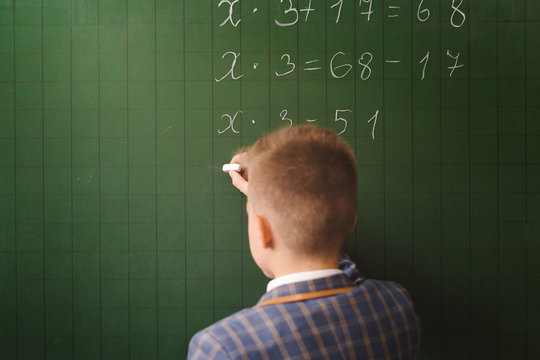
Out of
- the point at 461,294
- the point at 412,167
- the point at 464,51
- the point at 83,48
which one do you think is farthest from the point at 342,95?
the point at 83,48

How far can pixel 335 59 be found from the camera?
1209mm

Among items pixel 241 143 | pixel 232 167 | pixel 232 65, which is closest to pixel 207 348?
pixel 232 167

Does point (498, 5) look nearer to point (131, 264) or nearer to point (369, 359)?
point (369, 359)

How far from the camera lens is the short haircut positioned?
635 mm

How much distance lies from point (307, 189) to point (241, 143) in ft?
A: 2.04

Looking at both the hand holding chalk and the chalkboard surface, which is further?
the chalkboard surface

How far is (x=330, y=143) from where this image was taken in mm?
663

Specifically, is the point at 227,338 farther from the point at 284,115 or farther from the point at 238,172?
the point at 284,115

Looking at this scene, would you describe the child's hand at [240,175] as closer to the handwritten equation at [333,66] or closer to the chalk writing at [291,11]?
the handwritten equation at [333,66]

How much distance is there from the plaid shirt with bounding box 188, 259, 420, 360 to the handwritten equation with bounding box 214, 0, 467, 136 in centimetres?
70

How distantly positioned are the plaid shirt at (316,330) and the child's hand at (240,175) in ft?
1.62

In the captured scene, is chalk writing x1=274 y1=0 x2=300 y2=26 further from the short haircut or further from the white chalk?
the short haircut

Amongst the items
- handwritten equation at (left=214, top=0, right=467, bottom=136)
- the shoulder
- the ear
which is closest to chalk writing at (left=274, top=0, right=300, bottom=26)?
handwritten equation at (left=214, top=0, right=467, bottom=136)

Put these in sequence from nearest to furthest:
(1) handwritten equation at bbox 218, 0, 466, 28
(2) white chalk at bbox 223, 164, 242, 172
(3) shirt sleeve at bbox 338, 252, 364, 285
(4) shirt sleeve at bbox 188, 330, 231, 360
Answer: (4) shirt sleeve at bbox 188, 330, 231, 360 → (3) shirt sleeve at bbox 338, 252, 364, 285 → (2) white chalk at bbox 223, 164, 242, 172 → (1) handwritten equation at bbox 218, 0, 466, 28
